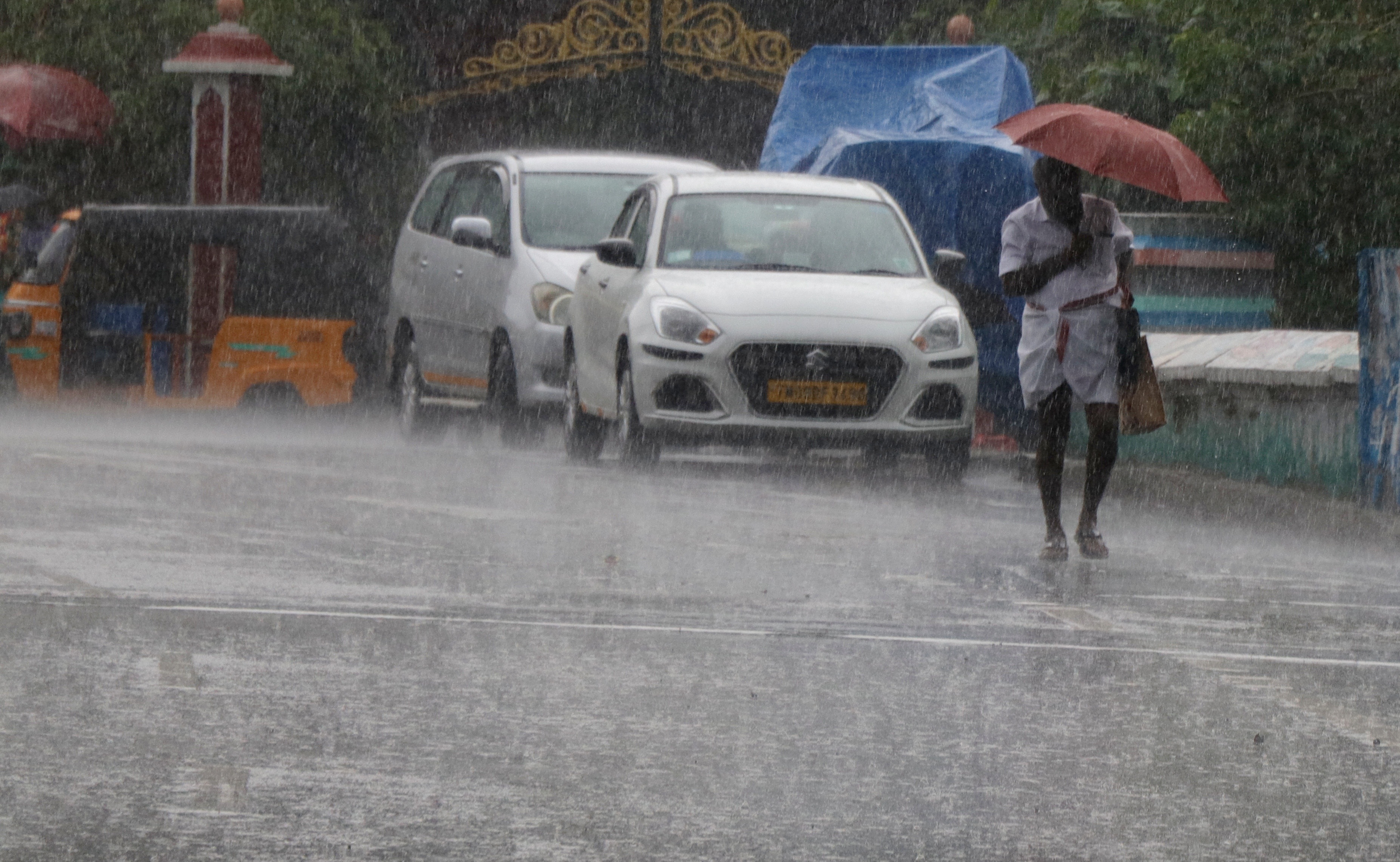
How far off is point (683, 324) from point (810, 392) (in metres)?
0.74

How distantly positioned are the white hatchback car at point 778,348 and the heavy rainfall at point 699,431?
26mm

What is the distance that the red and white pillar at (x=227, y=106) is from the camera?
69.7 ft

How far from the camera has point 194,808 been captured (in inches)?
229

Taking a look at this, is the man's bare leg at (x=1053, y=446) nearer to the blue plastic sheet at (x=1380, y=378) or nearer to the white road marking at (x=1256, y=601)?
the white road marking at (x=1256, y=601)

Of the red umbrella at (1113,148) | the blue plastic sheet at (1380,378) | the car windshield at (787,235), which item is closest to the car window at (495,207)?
the car windshield at (787,235)

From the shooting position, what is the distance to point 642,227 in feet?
51.3

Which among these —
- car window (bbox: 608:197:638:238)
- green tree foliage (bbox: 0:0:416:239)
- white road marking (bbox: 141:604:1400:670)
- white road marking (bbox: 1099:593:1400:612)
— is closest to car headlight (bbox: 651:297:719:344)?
car window (bbox: 608:197:638:238)

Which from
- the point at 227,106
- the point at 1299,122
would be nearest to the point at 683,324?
the point at 1299,122

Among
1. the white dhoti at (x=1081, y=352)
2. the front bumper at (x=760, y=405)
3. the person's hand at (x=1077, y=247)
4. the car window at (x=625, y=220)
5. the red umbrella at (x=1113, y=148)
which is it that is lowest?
the front bumper at (x=760, y=405)

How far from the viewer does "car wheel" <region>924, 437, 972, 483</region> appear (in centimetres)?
1439

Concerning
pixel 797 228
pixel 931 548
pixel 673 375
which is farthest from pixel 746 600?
pixel 797 228

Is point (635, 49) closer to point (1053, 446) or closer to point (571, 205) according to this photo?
point (571, 205)

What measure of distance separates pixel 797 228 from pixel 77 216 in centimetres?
567

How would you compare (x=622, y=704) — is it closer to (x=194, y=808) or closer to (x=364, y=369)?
(x=194, y=808)
